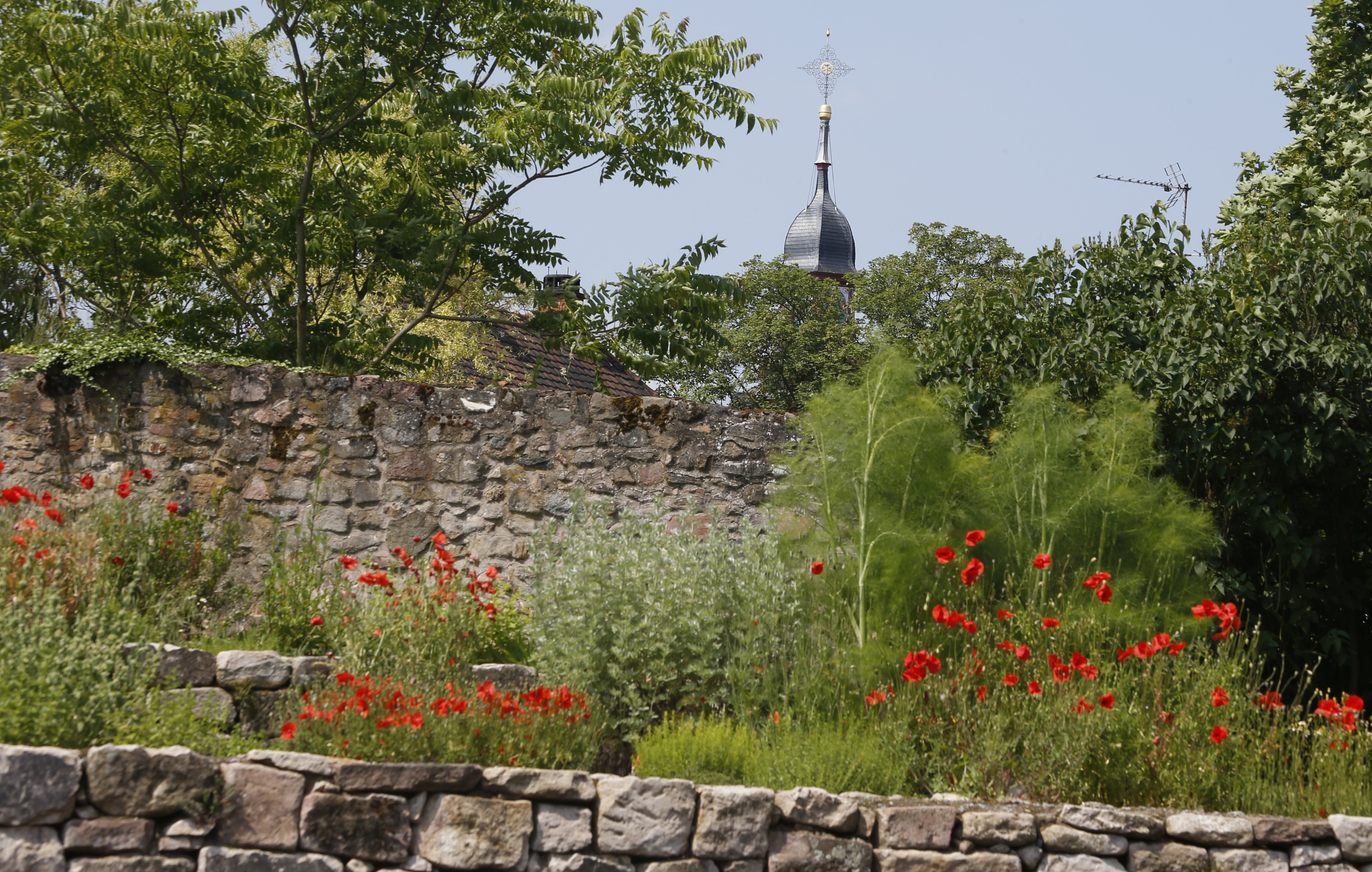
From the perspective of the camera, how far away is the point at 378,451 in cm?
698

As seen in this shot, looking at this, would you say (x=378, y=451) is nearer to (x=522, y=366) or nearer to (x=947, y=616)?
(x=947, y=616)

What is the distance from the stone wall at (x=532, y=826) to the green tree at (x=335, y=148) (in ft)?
18.4

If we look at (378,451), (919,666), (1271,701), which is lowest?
(1271,701)

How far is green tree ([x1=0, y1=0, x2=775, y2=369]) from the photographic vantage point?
863 centimetres

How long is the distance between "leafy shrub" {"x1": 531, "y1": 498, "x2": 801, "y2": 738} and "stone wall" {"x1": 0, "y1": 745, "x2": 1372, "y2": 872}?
0.76 m

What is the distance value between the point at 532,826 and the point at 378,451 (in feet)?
11.6

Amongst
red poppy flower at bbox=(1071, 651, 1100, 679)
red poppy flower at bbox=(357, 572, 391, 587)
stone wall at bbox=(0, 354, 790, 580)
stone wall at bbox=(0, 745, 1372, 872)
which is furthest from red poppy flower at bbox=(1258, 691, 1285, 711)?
red poppy flower at bbox=(357, 572, 391, 587)

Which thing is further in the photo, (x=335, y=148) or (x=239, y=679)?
(x=335, y=148)

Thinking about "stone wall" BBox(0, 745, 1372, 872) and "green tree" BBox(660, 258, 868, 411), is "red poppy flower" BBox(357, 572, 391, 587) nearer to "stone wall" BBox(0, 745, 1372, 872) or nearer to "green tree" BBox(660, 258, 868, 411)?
"stone wall" BBox(0, 745, 1372, 872)

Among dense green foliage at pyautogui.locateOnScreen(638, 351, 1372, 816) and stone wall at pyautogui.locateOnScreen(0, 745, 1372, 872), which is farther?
dense green foliage at pyautogui.locateOnScreen(638, 351, 1372, 816)

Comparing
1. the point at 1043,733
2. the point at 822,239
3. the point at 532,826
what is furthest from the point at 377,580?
the point at 822,239

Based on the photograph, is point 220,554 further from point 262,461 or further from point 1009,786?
point 1009,786

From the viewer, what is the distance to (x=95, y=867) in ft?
12.3

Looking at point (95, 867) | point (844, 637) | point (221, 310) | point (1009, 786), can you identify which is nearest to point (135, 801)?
point (95, 867)
